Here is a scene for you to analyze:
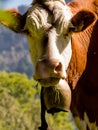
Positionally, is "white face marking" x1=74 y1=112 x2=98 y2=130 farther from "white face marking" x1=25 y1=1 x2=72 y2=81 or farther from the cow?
"white face marking" x1=25 y1=1 x2=72 y2=81

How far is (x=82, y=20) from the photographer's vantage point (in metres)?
8.38

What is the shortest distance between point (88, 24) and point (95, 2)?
1.30 metres

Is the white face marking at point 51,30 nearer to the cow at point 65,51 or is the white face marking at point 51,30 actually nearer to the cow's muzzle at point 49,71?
the cow at point 65,51

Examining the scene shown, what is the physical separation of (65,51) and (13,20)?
33.1 inches

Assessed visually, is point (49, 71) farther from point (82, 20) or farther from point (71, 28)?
point (82, 20)

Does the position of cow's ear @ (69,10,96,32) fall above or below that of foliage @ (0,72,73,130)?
above

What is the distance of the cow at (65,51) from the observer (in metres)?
7.94

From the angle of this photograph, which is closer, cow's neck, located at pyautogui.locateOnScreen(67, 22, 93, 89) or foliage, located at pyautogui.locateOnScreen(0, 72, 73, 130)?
cow's neck, located at pyautogui.locateOnScreen(67, 22, 93, 89)

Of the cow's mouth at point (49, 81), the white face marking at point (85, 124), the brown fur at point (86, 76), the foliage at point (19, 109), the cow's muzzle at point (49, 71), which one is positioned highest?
the cow's muzzle at point (49, 71)

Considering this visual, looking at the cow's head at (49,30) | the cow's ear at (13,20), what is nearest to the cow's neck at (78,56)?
the cow's head at (49,30)

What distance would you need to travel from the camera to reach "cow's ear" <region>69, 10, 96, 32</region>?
8.32 meters

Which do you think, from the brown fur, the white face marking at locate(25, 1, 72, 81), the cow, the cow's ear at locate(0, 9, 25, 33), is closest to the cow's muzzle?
the cow

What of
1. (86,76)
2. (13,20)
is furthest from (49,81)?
(86,76)

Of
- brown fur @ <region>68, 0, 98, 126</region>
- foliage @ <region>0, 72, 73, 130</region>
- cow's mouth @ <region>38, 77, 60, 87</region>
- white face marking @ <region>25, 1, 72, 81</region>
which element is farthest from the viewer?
foliage @ <region>0, 72, 73, 130</region>
